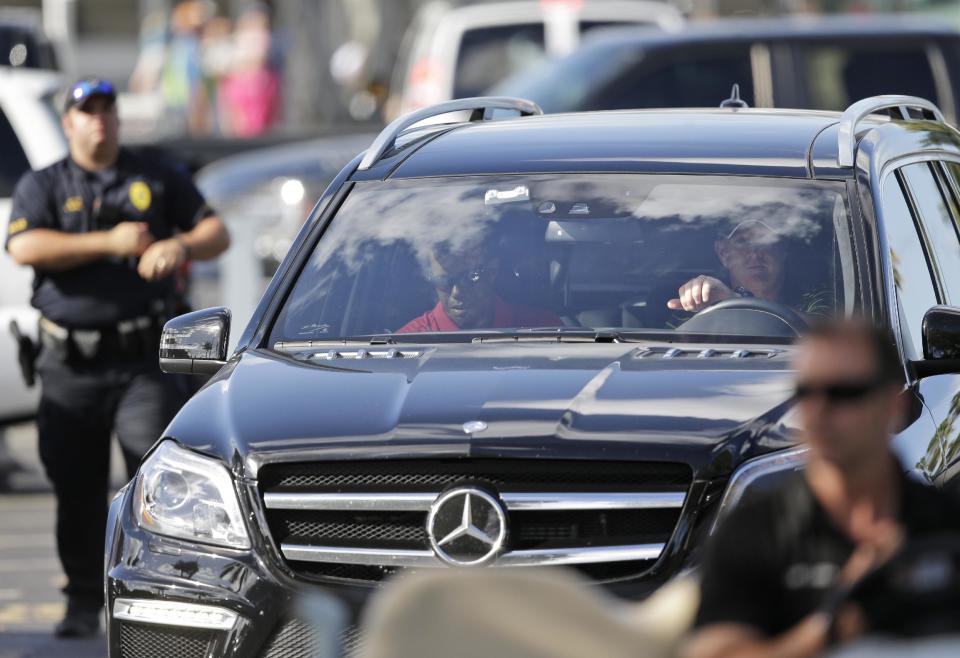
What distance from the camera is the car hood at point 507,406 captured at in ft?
16.8

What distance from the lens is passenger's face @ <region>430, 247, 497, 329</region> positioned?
620 centimetres

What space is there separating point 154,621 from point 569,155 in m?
1.97

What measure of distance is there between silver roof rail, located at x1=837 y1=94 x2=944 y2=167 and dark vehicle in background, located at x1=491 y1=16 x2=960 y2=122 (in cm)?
565

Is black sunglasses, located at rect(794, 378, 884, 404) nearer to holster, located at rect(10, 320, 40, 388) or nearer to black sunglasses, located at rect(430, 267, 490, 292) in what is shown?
black sunglasses, located at rect(430, 267, 490, 292)

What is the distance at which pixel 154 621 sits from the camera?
538cm

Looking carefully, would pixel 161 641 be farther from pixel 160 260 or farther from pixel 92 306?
pixel 92 306

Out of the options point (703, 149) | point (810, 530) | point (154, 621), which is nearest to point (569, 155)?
point (703, 149)

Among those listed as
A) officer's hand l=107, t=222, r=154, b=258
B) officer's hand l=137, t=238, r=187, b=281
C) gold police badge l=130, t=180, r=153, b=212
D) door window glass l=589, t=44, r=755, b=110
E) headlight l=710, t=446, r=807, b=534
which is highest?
door window glass l=589, t=44, r=755, b=110

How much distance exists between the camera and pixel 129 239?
316 inches

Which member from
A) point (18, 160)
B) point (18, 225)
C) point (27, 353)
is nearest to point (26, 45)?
point (18, 160)

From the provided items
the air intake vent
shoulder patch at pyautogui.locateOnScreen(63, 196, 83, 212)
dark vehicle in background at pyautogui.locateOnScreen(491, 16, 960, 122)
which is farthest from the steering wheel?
dark vehicle in background at pyautogui.locateOnScreen(491, 16, 960, 122)

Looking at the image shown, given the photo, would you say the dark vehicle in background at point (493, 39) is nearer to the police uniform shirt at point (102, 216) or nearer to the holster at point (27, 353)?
the police uniform shirt at point (102, 216)

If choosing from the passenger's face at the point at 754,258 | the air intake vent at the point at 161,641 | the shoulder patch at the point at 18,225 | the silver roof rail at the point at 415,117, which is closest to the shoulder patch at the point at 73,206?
the shoulder patch at the point at 18,225

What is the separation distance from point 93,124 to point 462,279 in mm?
2517
